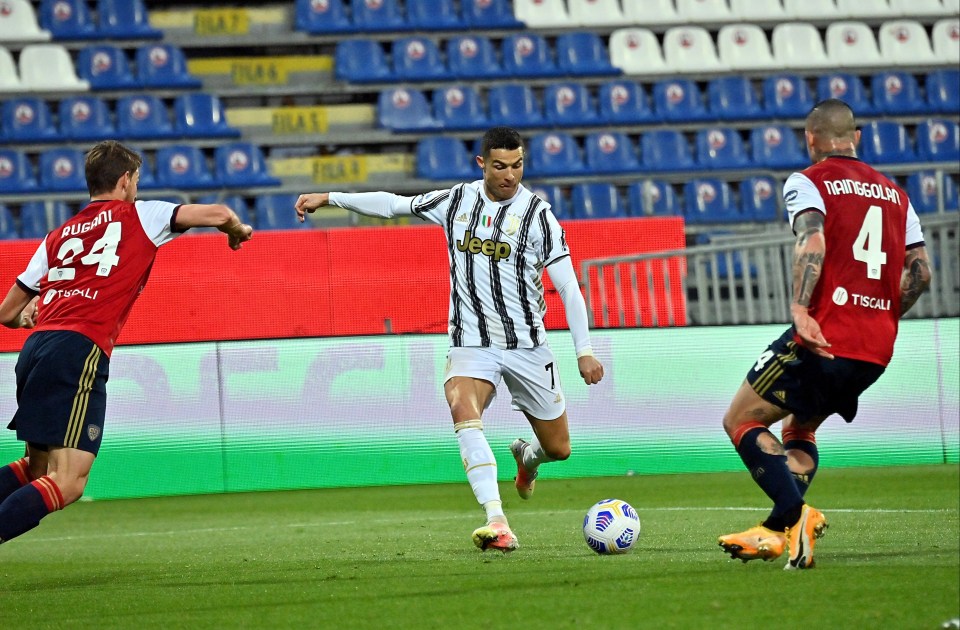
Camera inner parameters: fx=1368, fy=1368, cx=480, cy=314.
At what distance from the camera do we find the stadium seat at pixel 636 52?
778 inches

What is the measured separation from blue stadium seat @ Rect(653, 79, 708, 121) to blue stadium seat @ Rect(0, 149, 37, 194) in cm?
846

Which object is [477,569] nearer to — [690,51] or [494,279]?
[494,279]

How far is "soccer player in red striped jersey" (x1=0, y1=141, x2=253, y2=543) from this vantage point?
5945 millimetres

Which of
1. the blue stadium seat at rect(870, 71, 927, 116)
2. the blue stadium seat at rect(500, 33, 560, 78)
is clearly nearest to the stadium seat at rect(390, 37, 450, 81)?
the blue stadium seat at rect(500, 33, 560, 78)

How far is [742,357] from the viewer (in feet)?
41.8

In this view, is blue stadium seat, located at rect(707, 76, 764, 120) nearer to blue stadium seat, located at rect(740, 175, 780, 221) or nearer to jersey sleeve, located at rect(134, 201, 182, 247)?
blue stadium seat, located at rect(740, 175, 780, 221)

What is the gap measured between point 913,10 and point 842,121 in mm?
16741

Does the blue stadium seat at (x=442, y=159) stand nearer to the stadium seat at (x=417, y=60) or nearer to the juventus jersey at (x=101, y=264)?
the stadium seat at (x=417, y=60)

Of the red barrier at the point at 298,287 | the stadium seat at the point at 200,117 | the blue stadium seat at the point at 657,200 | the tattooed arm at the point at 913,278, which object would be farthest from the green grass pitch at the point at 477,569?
the stadium seat at the point at 200,117

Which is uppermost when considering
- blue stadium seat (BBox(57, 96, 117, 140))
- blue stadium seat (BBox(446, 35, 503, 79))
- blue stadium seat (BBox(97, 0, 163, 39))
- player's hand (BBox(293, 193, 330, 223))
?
blue stadium seat (BBox(97, 0, 163, 39))

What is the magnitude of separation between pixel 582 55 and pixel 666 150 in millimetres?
2094

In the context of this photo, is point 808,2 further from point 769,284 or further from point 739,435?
point 739,435

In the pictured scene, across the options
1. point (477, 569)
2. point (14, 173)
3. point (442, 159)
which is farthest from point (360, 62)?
point (477, 569)

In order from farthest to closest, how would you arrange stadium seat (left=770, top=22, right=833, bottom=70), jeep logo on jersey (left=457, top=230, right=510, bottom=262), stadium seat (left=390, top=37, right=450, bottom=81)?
stadium seat (left=770, top=22, right=833, bottom=70)
stadium seat (left=390, top=37, right=450, bottom=81)
jeep logo on jersey (left=457, top=230, right=510, bottom=262)
